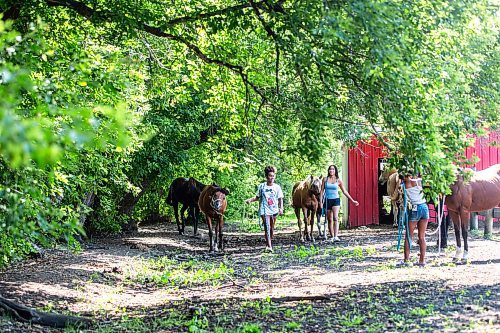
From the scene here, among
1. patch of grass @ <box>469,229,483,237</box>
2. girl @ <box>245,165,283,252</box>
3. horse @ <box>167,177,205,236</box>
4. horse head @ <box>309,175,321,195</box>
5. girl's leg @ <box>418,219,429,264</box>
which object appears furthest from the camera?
horse @ <box>167,177,205,236</box>

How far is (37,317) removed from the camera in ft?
28.6

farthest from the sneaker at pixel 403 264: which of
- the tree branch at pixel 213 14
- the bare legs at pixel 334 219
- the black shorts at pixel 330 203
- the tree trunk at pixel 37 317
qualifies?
the black shorts at pixel 330 203

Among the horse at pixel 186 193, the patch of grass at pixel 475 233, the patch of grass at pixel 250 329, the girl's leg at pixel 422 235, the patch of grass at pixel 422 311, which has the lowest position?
the patch of grass at pixel 250 329

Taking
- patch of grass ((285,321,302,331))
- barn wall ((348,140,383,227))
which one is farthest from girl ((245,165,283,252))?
barn wall ((348,140,383,227))

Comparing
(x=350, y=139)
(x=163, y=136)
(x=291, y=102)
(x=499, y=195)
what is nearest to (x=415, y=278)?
(x=291, y=102)

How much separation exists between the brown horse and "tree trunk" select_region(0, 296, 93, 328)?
7481 millimetres

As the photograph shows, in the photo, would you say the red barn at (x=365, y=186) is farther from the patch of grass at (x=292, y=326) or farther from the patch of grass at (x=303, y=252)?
the patch of grass at (x=292, y=326)

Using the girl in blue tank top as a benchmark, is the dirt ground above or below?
below

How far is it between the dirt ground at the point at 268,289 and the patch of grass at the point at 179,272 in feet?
0.12

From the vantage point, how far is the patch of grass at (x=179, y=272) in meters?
13.1

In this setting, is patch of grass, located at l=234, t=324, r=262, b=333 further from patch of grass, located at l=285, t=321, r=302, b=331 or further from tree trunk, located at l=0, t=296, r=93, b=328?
tree trunk, located at l=0, t=296, r=93, b=328

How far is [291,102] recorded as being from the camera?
1027 centimetres

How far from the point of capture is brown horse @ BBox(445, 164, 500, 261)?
13.7 metres

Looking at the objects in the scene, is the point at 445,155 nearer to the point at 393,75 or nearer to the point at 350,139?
the point at 393,75
